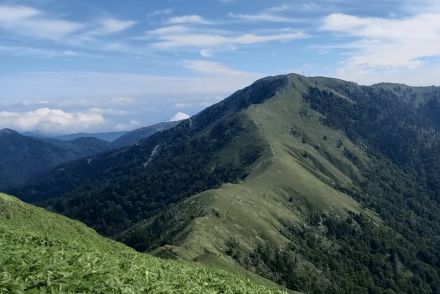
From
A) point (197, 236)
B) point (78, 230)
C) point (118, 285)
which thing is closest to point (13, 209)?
point (78, 230)

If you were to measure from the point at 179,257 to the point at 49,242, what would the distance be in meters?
82.7

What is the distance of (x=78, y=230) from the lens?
89.3m

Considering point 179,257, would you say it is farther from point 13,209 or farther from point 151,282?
point 151,282

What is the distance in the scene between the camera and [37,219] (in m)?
Answer: 84.5

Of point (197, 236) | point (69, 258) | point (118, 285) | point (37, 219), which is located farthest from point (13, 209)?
point (197, 236)

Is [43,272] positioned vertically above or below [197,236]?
above

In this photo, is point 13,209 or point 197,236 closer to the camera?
point 13,209

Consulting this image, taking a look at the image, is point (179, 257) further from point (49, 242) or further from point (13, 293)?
point (13, 293)

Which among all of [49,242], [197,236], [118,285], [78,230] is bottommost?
[197,236]

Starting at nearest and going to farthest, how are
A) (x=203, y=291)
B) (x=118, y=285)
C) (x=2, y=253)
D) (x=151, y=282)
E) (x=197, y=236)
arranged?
(x=118, y=285), (x=2, y=253), (x=151, y=282), (x=203, y=291), (x=197, y=236)

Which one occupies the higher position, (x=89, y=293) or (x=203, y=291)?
(x=89, y=293)

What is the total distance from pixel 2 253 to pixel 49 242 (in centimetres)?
2318

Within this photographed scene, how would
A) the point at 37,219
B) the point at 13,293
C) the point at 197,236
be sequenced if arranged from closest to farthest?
1. the point at 13,293
2. the point at 37,219
3. the point at 197,236

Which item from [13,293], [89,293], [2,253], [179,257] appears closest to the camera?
[13,293]
